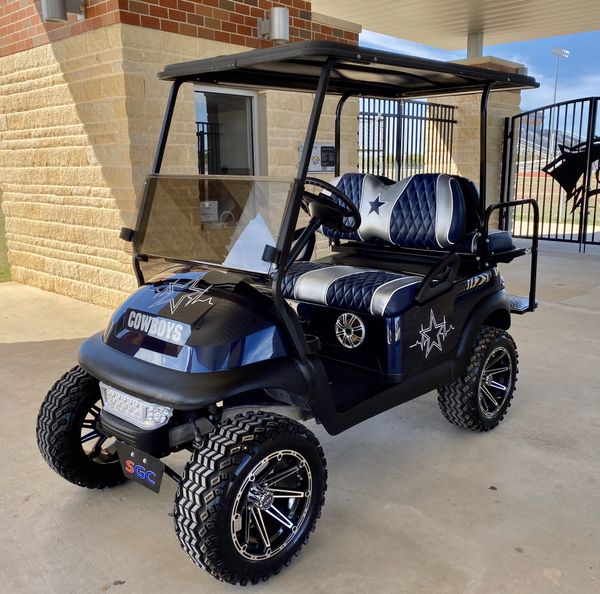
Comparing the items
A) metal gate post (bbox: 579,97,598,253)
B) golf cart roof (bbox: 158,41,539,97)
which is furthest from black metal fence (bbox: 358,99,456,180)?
golf cart roof (bbox: 158,41,539,97)

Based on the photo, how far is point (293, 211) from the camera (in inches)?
88.0

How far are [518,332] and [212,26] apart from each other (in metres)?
3.66

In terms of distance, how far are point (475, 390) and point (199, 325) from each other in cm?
157

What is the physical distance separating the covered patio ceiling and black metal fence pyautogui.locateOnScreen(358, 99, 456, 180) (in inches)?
52.7

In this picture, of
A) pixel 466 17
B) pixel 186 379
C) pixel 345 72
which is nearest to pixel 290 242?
pixel 186 379

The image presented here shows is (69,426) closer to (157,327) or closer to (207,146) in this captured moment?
(157,327)

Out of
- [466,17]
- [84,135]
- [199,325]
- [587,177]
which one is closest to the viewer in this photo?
[199,325]

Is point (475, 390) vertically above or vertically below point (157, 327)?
below

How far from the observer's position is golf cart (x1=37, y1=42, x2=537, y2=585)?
6.88 feet

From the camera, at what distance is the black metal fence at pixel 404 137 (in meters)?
9.29

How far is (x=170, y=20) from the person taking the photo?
17.3ft

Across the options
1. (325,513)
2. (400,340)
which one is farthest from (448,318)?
(325,513)

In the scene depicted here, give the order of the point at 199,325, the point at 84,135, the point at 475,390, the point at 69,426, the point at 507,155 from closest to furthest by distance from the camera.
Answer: the point at 199,325
the point at 69,426
the point at 475,390
the point at 84,135
the point at 507,155

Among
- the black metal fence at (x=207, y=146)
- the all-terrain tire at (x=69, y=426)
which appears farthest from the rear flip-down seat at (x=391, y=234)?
the black metal fence at (x=207, y=146)
